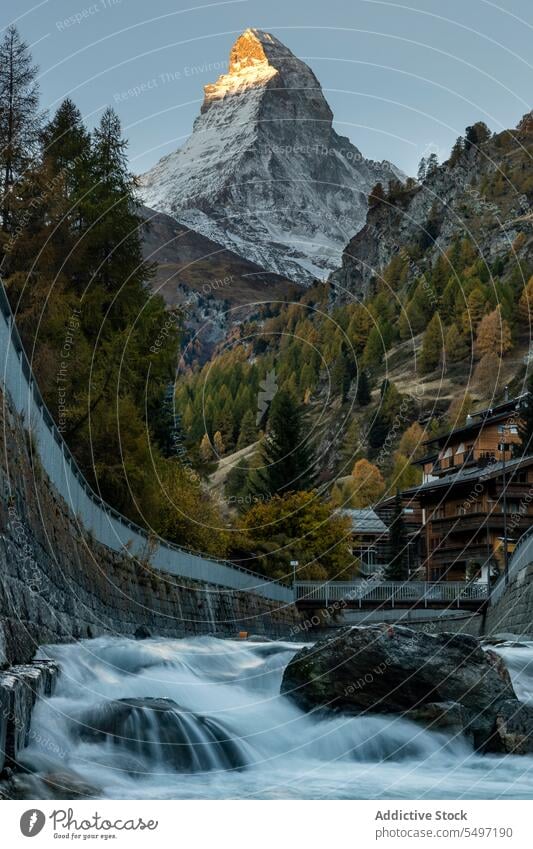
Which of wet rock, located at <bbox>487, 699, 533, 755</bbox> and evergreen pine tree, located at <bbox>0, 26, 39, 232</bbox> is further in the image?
evergreen pine tree, located at <bbox>0, 26, 39, 232</bbox>

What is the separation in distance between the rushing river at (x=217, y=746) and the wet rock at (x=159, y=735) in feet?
0.07

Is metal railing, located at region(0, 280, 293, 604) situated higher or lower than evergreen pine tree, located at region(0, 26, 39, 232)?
lower

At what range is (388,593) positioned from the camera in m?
83.0

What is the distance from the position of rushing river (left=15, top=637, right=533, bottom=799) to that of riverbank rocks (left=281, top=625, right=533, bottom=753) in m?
0.43

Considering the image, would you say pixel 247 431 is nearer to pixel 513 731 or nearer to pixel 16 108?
pixel 16 108

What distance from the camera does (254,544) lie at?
79688 mm

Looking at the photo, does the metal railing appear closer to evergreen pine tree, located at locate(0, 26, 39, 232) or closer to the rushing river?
the rushing river

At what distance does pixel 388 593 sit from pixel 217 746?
65.6 metres

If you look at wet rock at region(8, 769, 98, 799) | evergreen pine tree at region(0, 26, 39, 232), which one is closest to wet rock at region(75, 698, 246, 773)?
wet rock at region(8, 769, 98, 799)

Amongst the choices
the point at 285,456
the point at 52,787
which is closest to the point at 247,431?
the point at 285,456

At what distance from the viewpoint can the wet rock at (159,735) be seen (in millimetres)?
16828

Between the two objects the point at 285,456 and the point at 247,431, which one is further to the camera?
the point at 247,431

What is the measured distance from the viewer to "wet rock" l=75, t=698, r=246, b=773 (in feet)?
55.2
